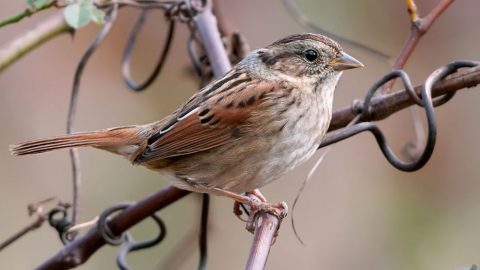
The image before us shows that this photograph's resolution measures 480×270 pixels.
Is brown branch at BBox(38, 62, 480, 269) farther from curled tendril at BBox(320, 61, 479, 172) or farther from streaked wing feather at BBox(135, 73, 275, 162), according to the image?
streaked wing feather at BBox(135, 73, 275, 162)

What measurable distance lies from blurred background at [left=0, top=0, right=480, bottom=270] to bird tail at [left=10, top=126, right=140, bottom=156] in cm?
105

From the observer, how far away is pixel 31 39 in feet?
9.16

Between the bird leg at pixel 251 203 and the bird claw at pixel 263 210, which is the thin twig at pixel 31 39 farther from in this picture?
the bird claw at pixel 263 210

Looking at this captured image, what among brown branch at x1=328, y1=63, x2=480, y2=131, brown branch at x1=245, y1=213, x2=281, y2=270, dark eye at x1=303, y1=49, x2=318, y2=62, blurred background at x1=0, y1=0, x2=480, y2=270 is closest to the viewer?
brown branch at x1=245, y1=213, x2=281, y2=270

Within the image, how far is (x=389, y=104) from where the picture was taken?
2.32 metres

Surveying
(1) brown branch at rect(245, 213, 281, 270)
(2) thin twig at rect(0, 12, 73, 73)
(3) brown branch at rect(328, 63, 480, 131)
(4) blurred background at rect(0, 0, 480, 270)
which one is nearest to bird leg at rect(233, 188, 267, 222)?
(3) brown branch at rect(328, 63, 480, 131)

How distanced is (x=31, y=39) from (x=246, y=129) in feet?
2.26

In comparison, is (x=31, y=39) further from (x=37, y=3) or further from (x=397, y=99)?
(x=397, y=99)

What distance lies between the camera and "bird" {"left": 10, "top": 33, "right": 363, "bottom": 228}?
2629 millimetres

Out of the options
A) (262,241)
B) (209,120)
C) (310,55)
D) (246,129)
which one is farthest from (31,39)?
(262,241)

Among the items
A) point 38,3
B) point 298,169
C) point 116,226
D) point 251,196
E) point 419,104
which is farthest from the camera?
point 298,169

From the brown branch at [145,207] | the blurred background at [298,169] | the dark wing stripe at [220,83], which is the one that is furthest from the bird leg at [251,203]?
the blurred background at [298,169]

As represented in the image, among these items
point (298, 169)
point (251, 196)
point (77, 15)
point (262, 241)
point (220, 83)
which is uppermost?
point (77, 15)

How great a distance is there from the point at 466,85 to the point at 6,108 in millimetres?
2618
